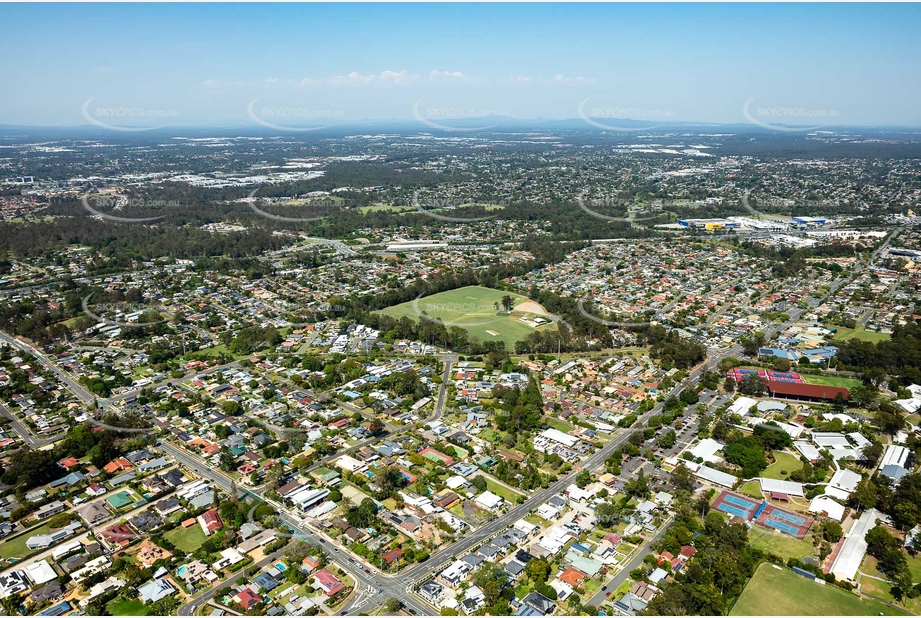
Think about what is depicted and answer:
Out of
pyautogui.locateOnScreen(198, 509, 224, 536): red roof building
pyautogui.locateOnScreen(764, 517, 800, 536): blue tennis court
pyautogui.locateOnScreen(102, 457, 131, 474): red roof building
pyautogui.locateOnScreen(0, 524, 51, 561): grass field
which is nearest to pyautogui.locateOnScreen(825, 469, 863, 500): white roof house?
pyautogui.locateOnScreen(764, 517, 800, 536): blue tennis court

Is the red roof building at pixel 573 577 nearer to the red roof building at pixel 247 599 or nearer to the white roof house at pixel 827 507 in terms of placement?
the red roof building at pixel 247 599

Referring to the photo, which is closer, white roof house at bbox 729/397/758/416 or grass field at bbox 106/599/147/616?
grass field at bbox 106/599/147/616

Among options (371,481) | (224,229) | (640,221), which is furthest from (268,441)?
(640,221)

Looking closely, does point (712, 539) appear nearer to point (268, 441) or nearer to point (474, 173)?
point (268, 441)

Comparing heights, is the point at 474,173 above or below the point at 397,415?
above

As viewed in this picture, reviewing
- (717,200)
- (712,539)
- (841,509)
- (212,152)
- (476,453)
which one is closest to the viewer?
(712,539)

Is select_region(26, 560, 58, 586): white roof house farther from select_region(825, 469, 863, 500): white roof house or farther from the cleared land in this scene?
the cleared land

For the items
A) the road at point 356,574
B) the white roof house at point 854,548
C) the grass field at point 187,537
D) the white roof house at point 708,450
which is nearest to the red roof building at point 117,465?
the road at point 356,574
